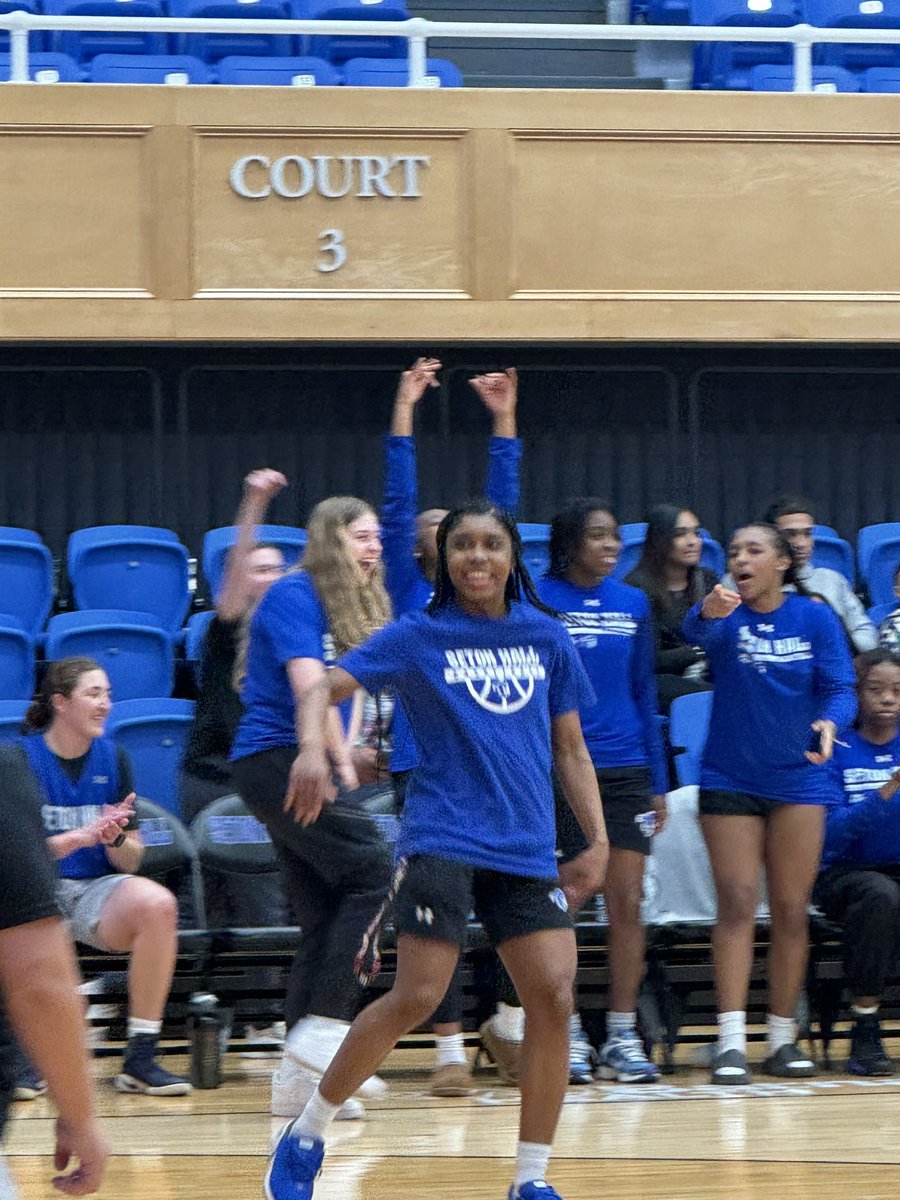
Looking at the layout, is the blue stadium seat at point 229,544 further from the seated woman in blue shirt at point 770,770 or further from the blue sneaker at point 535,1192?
the blue sneaker at point 535,1192

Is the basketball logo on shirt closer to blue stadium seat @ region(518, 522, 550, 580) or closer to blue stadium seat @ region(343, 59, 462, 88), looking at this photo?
blue stadium seat @ region(518, 522, 550, 580)

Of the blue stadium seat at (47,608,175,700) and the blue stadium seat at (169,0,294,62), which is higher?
the blue stadium seat at (169,0,294,62)

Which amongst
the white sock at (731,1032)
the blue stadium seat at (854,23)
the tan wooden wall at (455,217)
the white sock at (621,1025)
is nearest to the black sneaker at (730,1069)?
the white sock at (731,1032)

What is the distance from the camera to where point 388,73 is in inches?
355

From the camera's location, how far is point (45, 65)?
8.75m

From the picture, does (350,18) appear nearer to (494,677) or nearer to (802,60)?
(802,60)

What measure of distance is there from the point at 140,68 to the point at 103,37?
59 cm

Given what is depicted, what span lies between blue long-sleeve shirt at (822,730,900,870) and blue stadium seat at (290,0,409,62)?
5.05 meters

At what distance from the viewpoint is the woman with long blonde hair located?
445 cm

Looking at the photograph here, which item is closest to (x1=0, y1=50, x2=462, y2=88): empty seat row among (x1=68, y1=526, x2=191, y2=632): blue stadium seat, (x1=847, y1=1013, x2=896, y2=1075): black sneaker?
(x1=68, y1=526, x2=191, y2=632): blue stadium seat

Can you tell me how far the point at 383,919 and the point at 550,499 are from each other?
5.86 meters

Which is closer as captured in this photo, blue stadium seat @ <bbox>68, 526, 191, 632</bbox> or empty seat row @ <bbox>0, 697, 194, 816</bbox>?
empty seat row @ <bbox>0, 697, 194, 816</bbox>

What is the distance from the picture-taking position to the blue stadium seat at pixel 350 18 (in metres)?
9.33

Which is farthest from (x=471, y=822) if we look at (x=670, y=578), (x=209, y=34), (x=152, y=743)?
(x=209, y=34)
